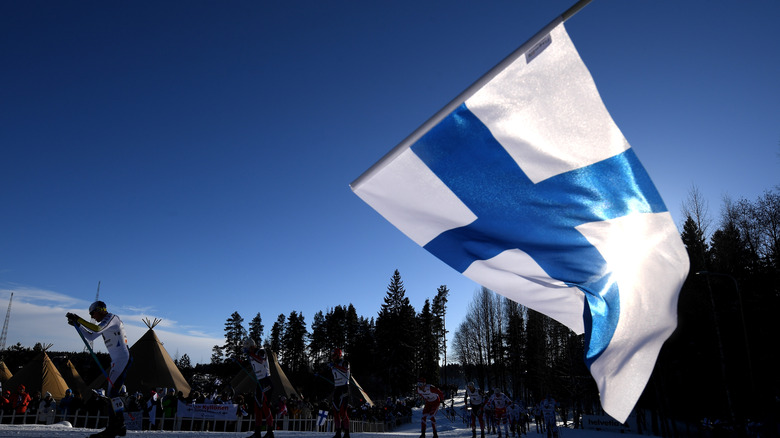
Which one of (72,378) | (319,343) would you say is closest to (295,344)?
(319,343)

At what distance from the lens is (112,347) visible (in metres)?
7.72

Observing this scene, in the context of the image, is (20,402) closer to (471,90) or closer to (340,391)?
(340,391)

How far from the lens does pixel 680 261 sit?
3.47 metres

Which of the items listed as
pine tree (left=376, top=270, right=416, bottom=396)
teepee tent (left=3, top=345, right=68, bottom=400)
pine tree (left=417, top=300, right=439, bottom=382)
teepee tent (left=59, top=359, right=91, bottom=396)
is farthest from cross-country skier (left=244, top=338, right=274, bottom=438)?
pine tree (left=417, top=300, right=439, bottom=382)

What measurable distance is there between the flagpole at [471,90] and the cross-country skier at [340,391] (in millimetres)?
7889

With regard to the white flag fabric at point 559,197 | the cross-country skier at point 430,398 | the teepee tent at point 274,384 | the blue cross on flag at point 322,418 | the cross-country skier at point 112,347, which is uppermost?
Result: the white flag fabric at point 559,197

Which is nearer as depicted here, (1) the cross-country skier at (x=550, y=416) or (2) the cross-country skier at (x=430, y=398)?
(2) the cross-country skier at (x=430, y=398)

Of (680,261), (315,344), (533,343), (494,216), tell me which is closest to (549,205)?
(494,216)

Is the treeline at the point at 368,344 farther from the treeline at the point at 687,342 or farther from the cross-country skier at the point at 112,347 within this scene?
the cross-country skier at the point at 112,347

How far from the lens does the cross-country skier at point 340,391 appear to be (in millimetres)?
10422

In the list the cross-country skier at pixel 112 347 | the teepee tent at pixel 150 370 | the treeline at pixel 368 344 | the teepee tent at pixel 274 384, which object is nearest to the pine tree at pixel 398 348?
the treeline at pixel 368 344

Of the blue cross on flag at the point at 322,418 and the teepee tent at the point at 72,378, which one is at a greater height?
the teepee tent at the point at 72,378

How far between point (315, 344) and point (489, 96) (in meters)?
94.7

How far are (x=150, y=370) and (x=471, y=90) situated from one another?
30.8 meters
